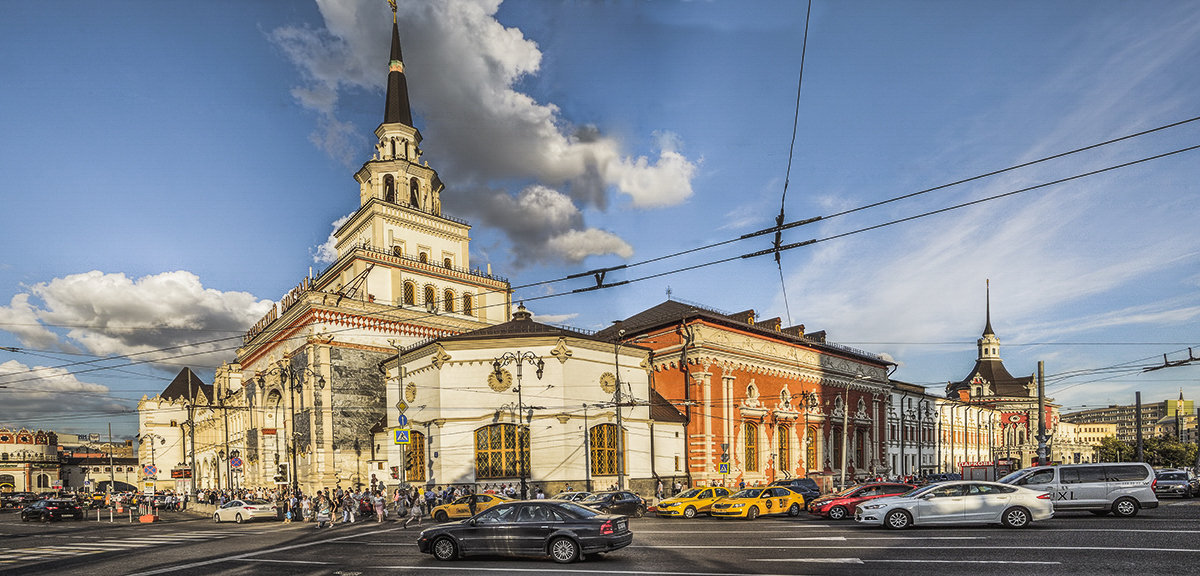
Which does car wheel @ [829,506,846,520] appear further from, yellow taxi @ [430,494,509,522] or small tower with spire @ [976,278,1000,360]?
small tower with spire @ [976,278,1000,360]

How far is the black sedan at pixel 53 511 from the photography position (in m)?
38.9

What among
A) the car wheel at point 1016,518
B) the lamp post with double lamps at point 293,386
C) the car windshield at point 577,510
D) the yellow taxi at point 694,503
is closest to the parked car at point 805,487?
the yellow taxi at point 694,503

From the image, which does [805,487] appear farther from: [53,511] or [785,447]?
[53,511]

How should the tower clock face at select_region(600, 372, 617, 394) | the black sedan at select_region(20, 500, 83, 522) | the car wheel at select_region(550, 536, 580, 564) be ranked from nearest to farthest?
the car wheel at select_region(550, 536, 580, 564)
the black sedan at select_region(20, 500, 83, 522)
the tower clock face at select_region(600, 372, 617, 394)

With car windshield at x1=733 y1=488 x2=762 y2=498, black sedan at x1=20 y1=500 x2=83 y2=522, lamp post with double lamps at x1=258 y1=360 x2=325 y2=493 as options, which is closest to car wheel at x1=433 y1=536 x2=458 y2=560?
car windshield at x1=733 y1=488 x2=762 y2=498

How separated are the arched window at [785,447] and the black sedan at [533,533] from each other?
3480 cm

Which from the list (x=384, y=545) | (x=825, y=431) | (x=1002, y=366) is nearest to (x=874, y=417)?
(x=825, y=431)

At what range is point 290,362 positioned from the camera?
4581cm

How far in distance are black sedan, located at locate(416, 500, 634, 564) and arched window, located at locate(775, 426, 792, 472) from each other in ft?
114

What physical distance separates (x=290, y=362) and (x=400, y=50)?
81.4ft

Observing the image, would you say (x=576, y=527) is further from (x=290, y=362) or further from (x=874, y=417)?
(x=874, y=417)

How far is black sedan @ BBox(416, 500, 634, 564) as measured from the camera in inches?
594

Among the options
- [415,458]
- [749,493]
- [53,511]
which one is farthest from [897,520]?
[53,511]

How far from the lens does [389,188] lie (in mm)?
50938
